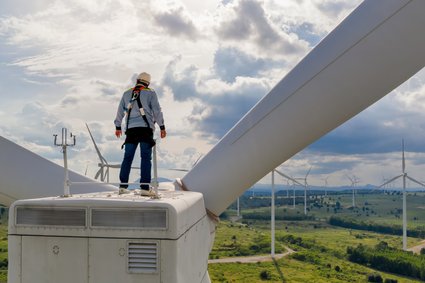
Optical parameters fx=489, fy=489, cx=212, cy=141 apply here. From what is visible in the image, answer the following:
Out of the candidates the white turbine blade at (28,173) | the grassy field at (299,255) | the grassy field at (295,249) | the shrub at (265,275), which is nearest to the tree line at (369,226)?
the grassy field at (295,249)

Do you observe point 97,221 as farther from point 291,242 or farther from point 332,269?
point 291,242

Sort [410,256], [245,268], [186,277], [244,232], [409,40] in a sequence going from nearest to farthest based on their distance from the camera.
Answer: [186,277] < [409,40] < [245,268] < [410,256] < [244,232]

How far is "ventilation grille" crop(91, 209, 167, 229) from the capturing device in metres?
7.53

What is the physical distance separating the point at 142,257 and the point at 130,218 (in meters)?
0.63

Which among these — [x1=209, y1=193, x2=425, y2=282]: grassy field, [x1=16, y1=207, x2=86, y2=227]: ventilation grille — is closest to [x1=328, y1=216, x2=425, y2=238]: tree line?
[x1=209, y1=193, x2=425, y2=282]: grassy field

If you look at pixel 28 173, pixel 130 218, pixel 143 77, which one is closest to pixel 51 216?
pixel 130 218

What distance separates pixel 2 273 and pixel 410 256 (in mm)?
74874

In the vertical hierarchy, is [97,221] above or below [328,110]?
below

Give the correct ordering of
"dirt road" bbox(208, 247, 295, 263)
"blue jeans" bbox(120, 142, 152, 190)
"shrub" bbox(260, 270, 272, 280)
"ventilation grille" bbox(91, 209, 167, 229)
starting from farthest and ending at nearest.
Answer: "dirt road" bbox(208, 247, 295, 263) → "shrub" bbox(260, 270, 272, 280) → "blue jeans" bbox(120, 142, 152, 190) → "ventilation grille" bbox(91, 209, 167, 229)

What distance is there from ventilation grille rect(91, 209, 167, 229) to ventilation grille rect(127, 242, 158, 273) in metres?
0.29

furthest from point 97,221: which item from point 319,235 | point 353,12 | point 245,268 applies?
point 319,235

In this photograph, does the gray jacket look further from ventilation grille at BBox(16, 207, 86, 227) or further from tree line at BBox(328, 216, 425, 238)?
tree line at BBox(328, 216, 425, 238)

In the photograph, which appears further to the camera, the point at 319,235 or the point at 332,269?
the point at 319,235

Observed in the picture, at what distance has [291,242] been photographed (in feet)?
408
